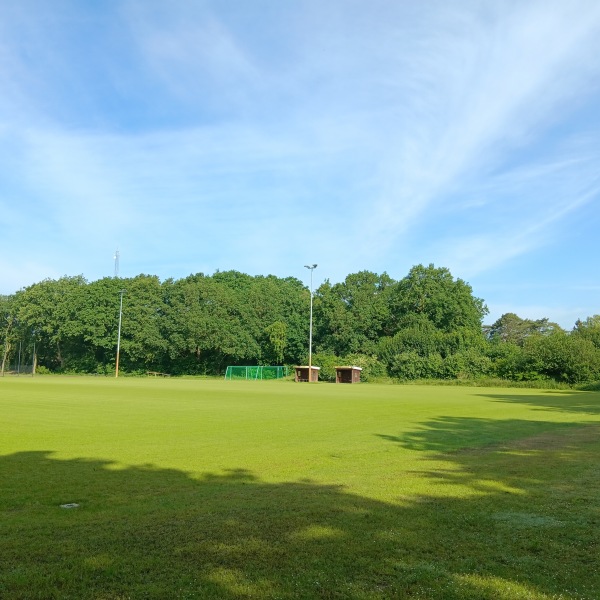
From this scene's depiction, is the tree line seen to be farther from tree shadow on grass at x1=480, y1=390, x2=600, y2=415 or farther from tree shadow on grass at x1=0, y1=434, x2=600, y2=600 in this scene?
tree shadow on grass at x1=0, y1=434, x2=600, y2=600

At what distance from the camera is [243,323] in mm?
91438

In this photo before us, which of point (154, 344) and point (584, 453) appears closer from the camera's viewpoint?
point (584, 453)

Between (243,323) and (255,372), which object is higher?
(243,323)

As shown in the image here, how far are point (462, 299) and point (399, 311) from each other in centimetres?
1034

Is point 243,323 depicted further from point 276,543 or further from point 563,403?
point 276,543

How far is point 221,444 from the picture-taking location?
12.9m

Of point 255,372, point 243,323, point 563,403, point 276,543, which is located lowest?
point 276,543

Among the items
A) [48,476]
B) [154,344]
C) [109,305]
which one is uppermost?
[109,305]

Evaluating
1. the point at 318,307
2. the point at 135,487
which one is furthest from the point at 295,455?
the point at 318,307

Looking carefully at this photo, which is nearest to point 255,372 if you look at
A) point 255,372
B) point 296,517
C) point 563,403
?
point 255,372

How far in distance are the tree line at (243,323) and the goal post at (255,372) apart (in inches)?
145

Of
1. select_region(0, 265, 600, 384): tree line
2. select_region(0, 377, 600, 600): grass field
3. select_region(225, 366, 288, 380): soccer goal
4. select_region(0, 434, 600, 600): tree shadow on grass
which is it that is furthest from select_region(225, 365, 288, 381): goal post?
select_region(0, 434, 600, 600): tree shadow on grass

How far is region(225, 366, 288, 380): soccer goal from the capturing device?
8394cm

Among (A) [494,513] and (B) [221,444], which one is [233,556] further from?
(B) [221,444]
